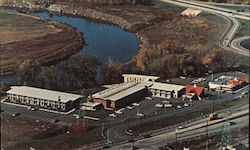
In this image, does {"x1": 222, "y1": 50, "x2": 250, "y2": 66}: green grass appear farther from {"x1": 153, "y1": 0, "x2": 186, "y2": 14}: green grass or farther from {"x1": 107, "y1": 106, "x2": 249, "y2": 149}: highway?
{"x1": 153, "y1": 0, "x2": 186, "y2": 14}: green grass

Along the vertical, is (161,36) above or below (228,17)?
below

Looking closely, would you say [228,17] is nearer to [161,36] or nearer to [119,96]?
[161,36]

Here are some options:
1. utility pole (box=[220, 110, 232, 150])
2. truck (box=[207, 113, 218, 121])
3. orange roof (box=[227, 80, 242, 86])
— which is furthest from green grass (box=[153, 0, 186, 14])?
utility pole (box=[220, 110, 232, 150])

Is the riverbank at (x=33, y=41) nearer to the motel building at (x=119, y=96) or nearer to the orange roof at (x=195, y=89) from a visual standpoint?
the motel building at (x=119, y=96)

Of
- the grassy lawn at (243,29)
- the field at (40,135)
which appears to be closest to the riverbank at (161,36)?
the grassy lawn at (243,29)

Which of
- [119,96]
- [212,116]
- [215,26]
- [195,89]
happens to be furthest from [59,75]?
[215,26]
